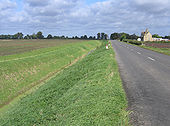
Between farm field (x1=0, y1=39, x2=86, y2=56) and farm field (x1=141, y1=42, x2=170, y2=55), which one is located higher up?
farm field (x1=141, y1=42, x2=170, y2=55)

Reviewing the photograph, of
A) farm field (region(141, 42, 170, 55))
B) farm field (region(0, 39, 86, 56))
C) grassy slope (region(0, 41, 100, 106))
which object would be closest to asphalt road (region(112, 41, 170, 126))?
grassy slope (region(0, 41, 100, 106))

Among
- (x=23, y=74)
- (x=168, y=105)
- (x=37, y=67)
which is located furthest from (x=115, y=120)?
(x=37, y=67)

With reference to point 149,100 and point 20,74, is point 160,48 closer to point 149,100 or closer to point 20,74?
point 20,74

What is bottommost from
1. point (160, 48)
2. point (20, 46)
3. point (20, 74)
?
point (20, 74)

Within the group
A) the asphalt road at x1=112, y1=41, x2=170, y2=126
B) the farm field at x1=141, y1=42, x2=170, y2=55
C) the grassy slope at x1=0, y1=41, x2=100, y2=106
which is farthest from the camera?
the farm field at x1=141, y1=42, x2=170, y2=55

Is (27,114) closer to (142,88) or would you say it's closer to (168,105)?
(142,88)

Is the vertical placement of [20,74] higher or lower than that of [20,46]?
lower

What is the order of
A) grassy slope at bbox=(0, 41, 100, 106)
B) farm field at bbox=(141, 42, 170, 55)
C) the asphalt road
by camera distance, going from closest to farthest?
the asphalt road, grassy slope at bbox=(0, 41, 100, 106), farm field at bbox=(141, 42, 170, 55)

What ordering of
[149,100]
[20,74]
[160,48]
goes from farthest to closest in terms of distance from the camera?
[160,48], [20,74], [149,100]

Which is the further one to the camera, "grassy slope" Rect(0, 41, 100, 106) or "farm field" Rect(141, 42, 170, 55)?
"farm field" Rect(141, 42, 170, 55)

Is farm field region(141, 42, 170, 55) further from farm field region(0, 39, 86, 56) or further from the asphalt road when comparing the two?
farm field region(0, 39, 86, 56)

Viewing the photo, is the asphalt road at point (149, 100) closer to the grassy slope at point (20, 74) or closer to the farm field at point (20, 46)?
the grassy slope at point (20, 74)

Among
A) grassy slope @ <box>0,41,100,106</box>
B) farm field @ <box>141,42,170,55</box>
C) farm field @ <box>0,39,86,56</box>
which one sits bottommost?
grassy slope @ <box>0,41,100,106</box>

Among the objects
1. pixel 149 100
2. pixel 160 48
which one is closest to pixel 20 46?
pixel 160 48
